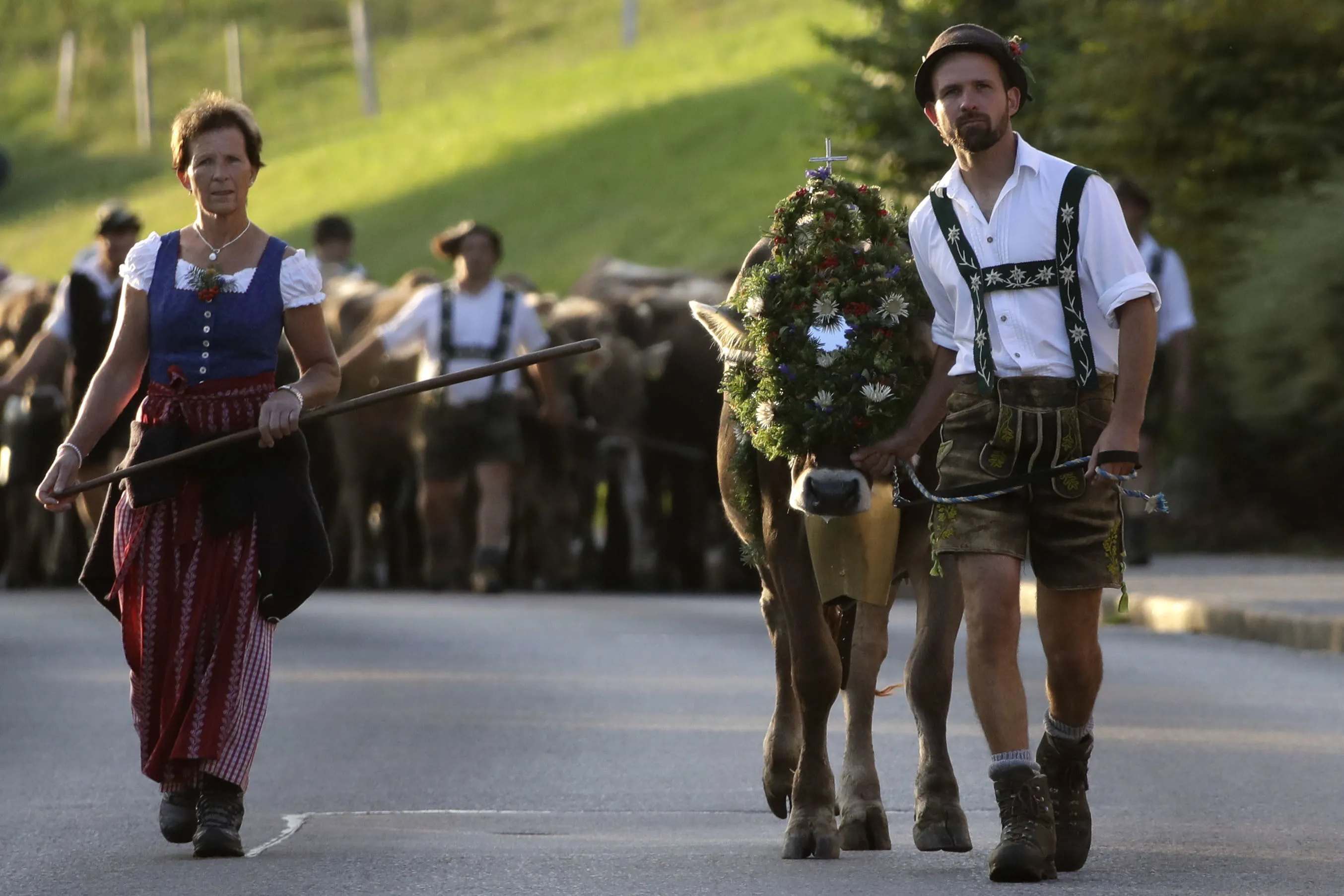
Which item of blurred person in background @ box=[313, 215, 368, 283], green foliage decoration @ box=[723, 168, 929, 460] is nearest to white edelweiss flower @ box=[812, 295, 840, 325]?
green foliage decoration @ box=[723, 168, 929, 460]

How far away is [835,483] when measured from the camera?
7.54 meters

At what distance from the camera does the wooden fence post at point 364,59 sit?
3637 inches

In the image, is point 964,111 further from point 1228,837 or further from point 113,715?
point 113,715

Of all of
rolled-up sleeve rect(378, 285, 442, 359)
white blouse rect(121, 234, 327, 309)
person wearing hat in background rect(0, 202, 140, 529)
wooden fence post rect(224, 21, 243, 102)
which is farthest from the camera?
wooden fence post rect(224, 21, 243, 102)

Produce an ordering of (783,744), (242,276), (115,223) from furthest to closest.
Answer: (115,223), (783,744), (242,276)

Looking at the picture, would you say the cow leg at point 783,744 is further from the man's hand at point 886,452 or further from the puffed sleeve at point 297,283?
the puffed sleeve at point 297,283

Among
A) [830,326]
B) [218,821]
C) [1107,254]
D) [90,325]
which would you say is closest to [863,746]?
[830,326]

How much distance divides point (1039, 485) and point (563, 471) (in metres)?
13.0

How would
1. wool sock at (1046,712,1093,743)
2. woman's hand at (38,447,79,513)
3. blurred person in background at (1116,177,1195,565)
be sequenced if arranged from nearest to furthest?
wool sock at (1046,712,1093,743) < woman's hand at (38,447,79,513) < blurred person in background at (1116,177,1195,565)

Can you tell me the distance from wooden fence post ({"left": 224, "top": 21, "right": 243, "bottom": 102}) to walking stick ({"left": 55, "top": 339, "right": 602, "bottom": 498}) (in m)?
88.1

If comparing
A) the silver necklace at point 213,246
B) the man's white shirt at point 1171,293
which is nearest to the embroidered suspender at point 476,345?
the man's white shirt at point 1171,293

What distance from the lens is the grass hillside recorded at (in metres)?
61.0

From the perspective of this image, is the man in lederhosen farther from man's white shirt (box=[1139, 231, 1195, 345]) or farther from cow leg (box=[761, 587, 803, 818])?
man's white shirt (box=[1139, 231, 1195, 345])

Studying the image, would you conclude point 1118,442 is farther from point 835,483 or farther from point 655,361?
point 655,361
